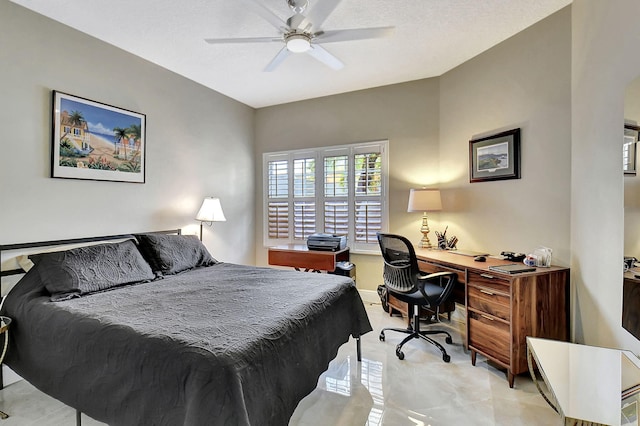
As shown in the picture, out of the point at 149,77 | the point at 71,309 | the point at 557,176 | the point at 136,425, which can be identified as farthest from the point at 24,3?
the point at 557,176

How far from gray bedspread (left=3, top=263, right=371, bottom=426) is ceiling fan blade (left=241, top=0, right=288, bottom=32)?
1794 mm

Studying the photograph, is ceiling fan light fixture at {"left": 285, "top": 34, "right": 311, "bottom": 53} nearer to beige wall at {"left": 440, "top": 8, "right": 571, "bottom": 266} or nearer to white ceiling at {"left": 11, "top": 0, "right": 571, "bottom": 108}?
white ceiling at {"left": 11, "top": 0, "right": 571, "bottom": 108}

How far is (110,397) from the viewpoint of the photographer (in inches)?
55.5

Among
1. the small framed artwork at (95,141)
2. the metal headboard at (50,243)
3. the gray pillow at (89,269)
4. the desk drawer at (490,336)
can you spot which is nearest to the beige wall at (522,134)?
the desk drawer at (490,336)

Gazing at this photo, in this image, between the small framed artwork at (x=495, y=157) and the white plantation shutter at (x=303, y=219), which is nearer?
the small framed artwork at (x=495, y=157)

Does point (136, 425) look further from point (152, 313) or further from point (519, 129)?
point (519, 129)

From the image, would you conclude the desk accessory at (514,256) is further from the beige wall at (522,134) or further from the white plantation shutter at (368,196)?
the white plantation shutter at (368,196)

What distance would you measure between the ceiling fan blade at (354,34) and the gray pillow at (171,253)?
216 centimetres

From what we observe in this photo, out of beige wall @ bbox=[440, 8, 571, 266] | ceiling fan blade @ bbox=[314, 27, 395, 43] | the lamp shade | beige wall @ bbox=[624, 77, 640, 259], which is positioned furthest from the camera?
the lamp shade

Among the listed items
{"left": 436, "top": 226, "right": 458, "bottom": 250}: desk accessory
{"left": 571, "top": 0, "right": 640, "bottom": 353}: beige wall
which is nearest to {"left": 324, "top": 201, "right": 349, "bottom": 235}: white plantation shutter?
{"left": 436, "top": 226, "right": 458, "bottom": 250}: desk accessory

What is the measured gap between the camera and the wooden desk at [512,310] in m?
2.13

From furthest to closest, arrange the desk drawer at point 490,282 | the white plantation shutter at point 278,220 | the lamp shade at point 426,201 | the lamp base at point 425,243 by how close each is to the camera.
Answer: the white plantation shutter at point 278,220, the lamp base at point 425,243, the lamp shade at point 426,201, the desk drawer at point 490,282

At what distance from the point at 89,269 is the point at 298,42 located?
7.12 ft

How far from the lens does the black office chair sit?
2.50 meters
